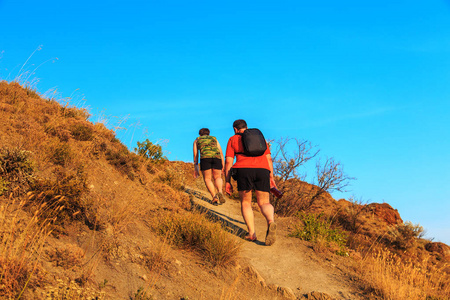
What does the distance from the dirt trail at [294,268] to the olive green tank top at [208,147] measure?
2.10 metres

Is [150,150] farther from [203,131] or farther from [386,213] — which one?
[386,213]

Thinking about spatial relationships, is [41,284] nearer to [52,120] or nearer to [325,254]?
[325,254]

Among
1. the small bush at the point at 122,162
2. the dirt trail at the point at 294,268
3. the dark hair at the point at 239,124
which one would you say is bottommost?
the dirt trail at the point at 294,268

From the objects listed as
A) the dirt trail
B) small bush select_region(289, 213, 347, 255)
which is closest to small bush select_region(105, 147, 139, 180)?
the dirt trail

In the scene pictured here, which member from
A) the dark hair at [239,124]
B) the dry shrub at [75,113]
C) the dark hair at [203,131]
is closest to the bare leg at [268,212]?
the dark hair at [239,124]

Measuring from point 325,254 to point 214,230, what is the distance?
119 inches

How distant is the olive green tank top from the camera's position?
970 centimetres

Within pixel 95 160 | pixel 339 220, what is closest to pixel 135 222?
pixel 95 160

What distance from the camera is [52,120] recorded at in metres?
9.39

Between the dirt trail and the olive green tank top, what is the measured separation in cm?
210

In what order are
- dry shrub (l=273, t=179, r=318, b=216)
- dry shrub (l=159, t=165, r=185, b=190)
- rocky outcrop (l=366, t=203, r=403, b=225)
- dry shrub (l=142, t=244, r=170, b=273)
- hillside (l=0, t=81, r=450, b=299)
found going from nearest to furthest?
hillside (l=0, t=81, r=450, b=299) < dry shrub (l=142, t=244, r=170, b=273) < dry shrub (l=159, t=165, r=185, b=190) < dry shrub (l=273, t=179, r=318, b=216) < rocky outcrop (l=366, t=203, r=403, b=225)

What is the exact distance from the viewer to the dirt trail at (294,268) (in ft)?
20.6

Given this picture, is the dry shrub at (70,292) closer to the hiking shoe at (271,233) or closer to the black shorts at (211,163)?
the hiking shoe at (271,233)

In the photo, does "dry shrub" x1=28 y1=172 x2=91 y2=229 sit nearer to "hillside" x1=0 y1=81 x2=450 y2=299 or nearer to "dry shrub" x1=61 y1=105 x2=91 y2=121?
"hillside" x1=0 y1=81 x2=450 y2=299
